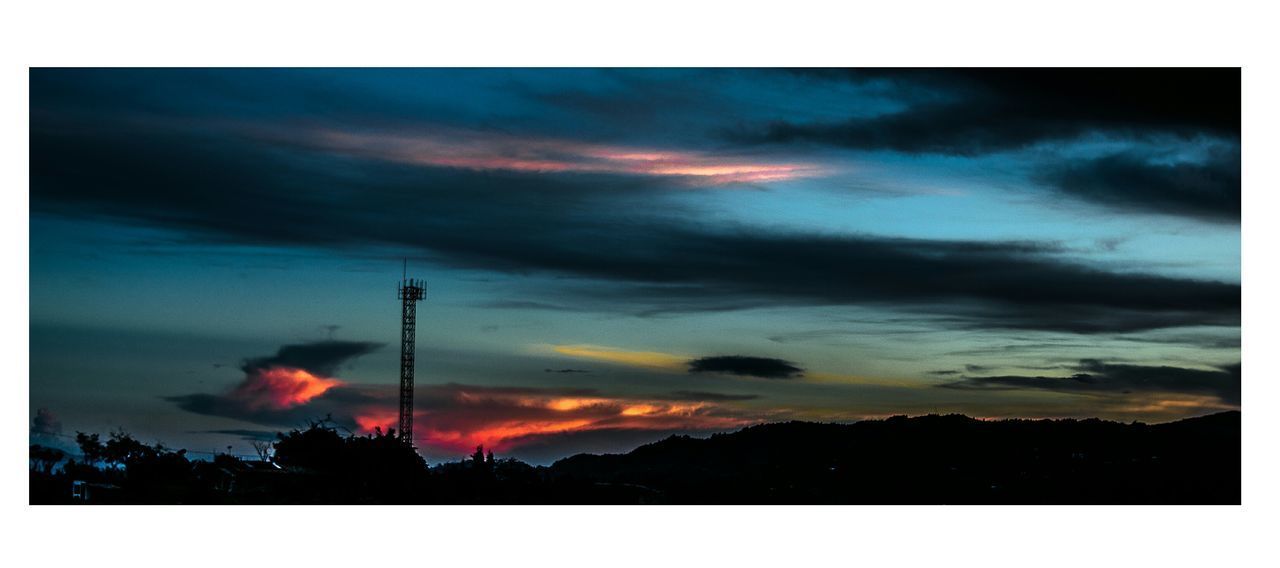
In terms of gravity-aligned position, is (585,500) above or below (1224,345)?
below

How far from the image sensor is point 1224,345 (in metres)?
21.5

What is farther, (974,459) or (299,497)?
(974,459)

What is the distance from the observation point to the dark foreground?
71.8 ft

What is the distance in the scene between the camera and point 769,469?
24.0 meters

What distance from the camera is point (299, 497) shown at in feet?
76.9

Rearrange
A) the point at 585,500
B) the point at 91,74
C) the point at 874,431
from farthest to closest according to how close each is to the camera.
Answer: the point at 874,431 → the point at 585,500 → the point at 91,74

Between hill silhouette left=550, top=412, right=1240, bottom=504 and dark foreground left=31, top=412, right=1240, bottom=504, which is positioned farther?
hill silhouette left=550, top=412, right=1240, bottom=504

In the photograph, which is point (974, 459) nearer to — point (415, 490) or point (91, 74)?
point (415, 490)

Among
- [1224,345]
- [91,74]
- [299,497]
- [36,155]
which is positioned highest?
[91,74]

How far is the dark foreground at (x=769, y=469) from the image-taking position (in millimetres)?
21891

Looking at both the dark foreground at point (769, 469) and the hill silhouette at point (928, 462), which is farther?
the hill silhouette at point (928, 462)

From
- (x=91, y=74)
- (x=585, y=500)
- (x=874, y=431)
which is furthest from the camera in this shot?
(x=874, y=431)

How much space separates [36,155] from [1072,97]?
703 inches

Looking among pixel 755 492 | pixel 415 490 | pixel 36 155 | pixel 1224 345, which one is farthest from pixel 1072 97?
pixel 36 155
